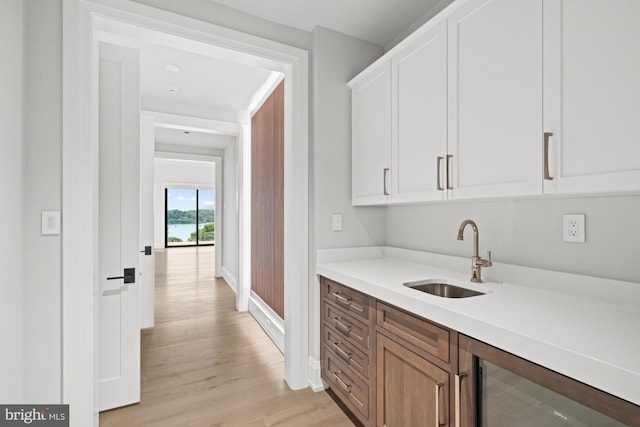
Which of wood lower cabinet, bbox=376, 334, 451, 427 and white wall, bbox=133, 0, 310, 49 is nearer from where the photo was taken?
wood lower cabinet, bbox=376, 334, 451, 427

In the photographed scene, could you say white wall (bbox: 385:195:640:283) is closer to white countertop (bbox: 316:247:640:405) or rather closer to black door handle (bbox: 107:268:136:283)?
white countertop (bbox: 316:247:640:405)

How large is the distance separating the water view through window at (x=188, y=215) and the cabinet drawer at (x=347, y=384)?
34.1 ft

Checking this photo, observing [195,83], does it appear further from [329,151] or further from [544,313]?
[544,313]

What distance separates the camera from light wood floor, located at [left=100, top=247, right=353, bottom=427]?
1868 millimetres

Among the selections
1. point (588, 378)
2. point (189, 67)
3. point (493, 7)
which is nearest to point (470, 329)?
point (588, 378)

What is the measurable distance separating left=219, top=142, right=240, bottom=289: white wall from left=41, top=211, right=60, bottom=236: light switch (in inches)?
139

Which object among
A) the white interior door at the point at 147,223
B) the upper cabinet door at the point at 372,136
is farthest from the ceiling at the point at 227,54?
the white interior door at the point at 147,223

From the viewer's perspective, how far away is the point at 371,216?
2.39 meters

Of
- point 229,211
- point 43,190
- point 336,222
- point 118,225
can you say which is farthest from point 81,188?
point 229,211

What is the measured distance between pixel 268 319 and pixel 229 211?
295 cm

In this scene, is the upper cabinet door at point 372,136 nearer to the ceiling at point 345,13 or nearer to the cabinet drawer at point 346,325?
the ceiling at point 345,13

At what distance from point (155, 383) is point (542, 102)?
9.61ft

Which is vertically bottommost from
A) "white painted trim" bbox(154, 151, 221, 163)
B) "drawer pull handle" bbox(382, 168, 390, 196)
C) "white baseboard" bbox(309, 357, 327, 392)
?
"white baseboard" bbox(309, 357, 327, 392)

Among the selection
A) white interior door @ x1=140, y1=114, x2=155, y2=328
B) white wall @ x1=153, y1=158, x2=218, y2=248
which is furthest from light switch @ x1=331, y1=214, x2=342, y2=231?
white wall @ x1=153, y1=158, x2=218, y2=248
